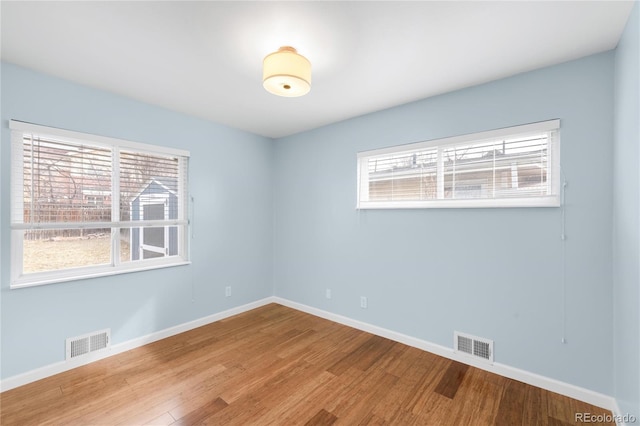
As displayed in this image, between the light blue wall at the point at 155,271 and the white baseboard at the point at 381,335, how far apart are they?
0.07 meters

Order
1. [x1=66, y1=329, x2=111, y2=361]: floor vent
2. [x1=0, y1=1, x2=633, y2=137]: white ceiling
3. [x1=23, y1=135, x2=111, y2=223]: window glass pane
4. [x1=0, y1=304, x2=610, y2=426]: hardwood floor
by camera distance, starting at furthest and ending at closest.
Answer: [x1=66, y1=329, x2=111, y2=361]: floor vent, [x1=23, y1=135, x2=111, y2=223]: window glass pane, [x1=0, y1=304, x2=610, y2=426]: hardwood floor, [x1=0, y1=1, x2=633, y2=137]: white ceiling

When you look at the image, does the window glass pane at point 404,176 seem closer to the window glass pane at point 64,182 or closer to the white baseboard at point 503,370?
the white baseboard at point 503,370

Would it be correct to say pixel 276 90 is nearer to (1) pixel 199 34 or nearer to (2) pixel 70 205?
(1) pixel 199 34

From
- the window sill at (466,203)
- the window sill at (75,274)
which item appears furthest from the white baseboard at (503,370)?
the window sill at (75,274)

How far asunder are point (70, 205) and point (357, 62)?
9.22 feet

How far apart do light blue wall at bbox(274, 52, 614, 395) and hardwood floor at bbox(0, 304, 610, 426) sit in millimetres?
354

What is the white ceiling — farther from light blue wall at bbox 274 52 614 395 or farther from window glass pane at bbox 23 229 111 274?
window glass pane at bbox 23 229 111 274

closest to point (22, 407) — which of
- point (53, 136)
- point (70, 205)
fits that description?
point (70, 205)

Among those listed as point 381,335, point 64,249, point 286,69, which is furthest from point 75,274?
point 381,335

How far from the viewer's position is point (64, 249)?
98.2 inches

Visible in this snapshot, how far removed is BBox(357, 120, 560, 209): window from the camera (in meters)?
2.24

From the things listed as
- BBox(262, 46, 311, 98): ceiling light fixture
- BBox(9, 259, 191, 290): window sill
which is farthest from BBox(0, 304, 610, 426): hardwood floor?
BBox(262, 46, 311, 98): ceiling light fixture

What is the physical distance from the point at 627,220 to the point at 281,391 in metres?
2.60

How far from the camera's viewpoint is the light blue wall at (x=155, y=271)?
2.21 m
